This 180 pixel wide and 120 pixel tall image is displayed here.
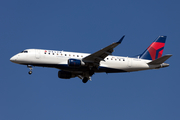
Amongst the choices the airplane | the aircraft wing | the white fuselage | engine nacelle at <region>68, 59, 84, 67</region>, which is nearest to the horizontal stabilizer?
the airplane

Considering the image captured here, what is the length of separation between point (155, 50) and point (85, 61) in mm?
13244

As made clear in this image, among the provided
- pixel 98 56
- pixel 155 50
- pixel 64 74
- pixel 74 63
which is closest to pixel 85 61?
pixel 74 63

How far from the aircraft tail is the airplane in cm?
20

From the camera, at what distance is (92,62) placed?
42.4 meters

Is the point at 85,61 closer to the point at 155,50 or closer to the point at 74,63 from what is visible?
the point at 74,63

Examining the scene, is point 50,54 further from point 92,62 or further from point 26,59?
point 92,62

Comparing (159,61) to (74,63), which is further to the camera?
(159,61)

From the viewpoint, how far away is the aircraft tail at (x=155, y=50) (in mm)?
47459

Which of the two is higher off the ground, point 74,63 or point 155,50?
point 155,50

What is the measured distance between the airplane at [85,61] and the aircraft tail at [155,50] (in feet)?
0.67

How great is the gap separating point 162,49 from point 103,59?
1221 cm

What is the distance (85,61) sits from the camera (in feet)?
138

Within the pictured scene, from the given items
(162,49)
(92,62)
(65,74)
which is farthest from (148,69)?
(65,74)

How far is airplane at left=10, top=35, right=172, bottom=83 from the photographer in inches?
1630
